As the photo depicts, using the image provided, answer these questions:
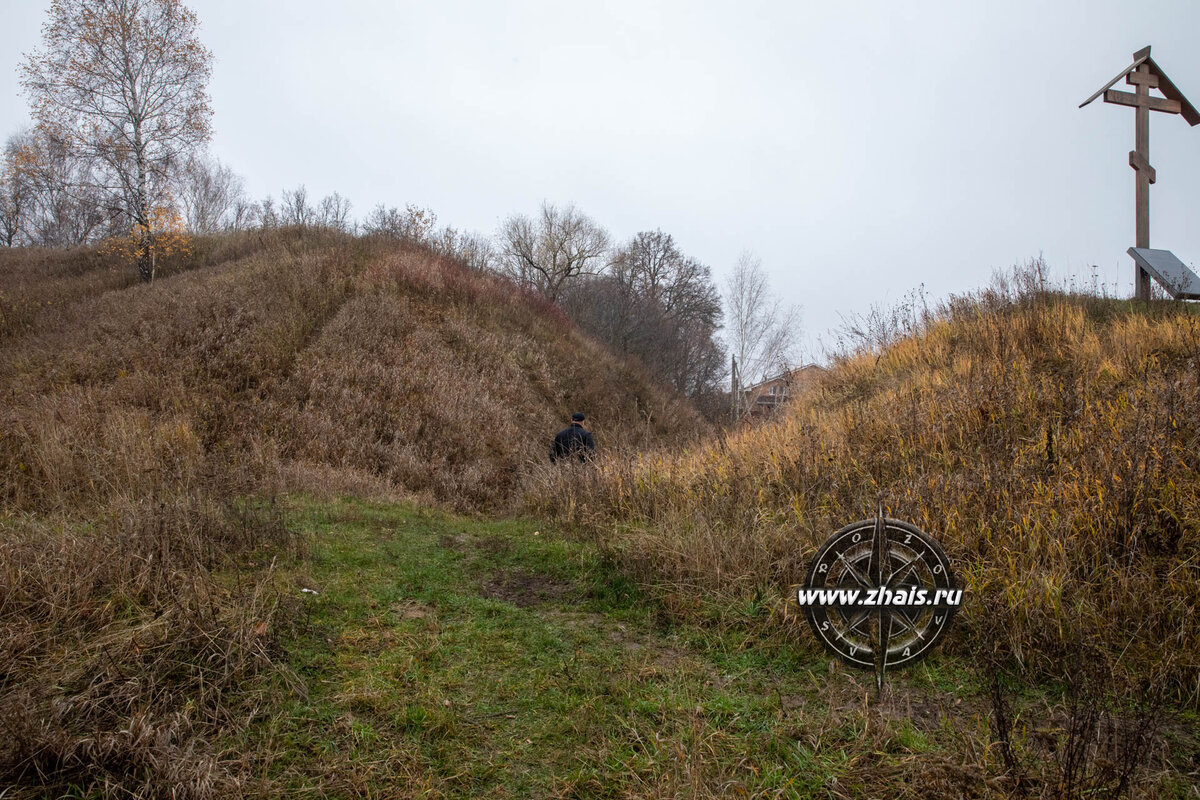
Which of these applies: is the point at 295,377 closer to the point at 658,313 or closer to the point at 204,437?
the point at 204,437

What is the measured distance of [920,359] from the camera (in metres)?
9.30

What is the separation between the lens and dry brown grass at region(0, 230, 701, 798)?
3152mm

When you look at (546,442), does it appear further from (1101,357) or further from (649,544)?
(1101,357)

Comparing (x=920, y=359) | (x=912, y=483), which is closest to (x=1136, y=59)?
(x=920, y=359)

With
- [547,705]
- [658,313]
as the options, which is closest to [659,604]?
[547,705]

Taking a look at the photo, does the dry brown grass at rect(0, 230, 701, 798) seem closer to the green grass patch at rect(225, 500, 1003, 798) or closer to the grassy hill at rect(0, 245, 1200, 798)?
the grassy hill at rect(0, 245, 1200, 798)

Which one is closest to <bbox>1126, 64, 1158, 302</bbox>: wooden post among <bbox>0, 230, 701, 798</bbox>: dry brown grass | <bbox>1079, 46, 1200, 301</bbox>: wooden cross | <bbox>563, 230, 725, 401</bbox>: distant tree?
<bbox>1079, 46, 1200, 301</bbox>: wooden cross

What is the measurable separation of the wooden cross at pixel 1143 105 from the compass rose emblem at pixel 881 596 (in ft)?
29.8

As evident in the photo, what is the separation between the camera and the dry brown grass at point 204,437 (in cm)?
315

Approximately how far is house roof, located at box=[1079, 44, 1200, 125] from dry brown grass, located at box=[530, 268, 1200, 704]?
3.33 meters

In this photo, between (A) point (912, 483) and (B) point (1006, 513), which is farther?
(A) point (912, 483)

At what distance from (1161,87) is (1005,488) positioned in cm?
940

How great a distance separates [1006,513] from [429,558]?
537 cm

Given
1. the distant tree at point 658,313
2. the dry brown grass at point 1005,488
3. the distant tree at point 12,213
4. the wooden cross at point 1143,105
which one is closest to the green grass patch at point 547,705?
the dry brown grass at point 1005,488
